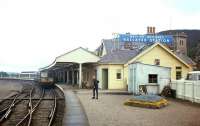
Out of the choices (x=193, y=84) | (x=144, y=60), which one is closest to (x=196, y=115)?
(x=193, y=84)

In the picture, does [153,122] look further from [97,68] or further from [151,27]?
[151,27]

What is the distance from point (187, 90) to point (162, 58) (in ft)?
66.9

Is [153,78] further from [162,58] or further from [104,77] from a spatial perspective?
[104,77]

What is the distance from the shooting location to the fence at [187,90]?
89.2 ft

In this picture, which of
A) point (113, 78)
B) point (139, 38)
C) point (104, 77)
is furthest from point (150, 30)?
point (113, 78)

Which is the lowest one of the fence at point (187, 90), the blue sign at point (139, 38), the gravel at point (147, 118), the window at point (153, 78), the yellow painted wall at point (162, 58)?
the gravel at point (147, 118)

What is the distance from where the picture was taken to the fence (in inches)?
1070

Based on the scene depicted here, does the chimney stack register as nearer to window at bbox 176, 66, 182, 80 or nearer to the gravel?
window at bbox 176, 66, 182, 80

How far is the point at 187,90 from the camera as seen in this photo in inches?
1161

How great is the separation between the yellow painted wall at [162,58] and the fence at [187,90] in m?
15.0

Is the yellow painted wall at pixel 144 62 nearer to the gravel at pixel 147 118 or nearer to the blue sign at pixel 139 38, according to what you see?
the blue sign at pixel 139 38

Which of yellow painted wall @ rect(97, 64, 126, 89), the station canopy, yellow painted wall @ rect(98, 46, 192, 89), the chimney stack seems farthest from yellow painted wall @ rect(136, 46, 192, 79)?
the chimney stack

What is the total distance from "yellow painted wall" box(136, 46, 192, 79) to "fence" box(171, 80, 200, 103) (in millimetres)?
14960

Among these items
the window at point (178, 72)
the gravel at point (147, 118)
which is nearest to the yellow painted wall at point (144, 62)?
the window at point (178, 72)
